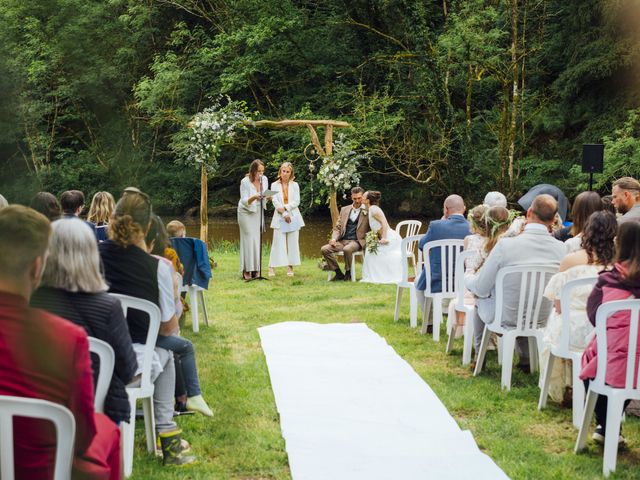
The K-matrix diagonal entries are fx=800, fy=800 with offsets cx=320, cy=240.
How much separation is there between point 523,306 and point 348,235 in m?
6.60

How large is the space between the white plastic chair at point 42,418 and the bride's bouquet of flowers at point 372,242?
9.49 meters

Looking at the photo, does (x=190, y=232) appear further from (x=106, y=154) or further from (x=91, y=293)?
(x=91, y=293)

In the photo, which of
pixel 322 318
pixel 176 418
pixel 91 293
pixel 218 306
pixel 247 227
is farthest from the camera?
pixel 247 227

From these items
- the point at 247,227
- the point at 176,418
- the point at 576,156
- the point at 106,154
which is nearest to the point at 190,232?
the point at 106,154

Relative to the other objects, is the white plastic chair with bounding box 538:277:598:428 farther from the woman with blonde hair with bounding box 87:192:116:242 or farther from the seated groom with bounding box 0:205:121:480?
the woman with blonde hair with bounding box 87:192:116:242

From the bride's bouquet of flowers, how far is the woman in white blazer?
139 cm

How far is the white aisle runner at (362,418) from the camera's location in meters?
4.07

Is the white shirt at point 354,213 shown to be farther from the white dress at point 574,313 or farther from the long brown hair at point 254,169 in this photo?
the white dress at point 574,313

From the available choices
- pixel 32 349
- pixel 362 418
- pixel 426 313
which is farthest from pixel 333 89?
pixel 32 349

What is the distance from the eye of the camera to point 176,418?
497 cm

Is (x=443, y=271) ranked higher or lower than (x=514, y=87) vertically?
lower

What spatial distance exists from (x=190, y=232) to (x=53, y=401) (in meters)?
24.3

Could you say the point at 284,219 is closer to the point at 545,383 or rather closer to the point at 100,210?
the point at 100,210

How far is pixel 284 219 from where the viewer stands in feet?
41.0
